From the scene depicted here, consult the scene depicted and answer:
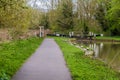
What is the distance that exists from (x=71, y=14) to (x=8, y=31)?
35.8 meters

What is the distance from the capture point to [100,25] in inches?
2653

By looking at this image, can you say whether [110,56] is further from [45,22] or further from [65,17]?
[45,22]

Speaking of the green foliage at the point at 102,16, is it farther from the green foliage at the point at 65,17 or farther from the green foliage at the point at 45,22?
the green foliage at the point at 45,22

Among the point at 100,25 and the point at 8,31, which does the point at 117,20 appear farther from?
the point at 8,31

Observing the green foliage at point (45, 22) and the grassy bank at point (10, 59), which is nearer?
the grassy bank at point (10, 59)

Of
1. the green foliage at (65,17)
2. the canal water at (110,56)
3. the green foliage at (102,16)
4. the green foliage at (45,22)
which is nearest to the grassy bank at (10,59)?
the canal water at (110,56)

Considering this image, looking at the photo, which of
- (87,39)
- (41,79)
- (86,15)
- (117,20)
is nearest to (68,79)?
(41,79)

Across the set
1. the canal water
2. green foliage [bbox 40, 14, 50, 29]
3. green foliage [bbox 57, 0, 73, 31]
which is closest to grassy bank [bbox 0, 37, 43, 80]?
the canal water

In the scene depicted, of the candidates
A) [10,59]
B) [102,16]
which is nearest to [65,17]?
[102,16]

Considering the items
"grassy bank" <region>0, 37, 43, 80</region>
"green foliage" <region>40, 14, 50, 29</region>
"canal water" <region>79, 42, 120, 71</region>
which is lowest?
"canal water" <region>79, 42, 120, 71</region>

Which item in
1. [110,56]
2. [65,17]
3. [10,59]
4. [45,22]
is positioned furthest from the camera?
[45,22]

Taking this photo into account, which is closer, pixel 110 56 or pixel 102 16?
pixel 110 56

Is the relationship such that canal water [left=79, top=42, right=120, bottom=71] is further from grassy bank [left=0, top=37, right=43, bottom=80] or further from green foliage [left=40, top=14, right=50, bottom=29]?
green foliage [left=40, top=14, right=50, bottom=29]

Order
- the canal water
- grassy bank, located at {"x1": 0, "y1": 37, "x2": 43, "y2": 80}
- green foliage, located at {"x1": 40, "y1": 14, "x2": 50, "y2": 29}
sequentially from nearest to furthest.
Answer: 1. grassy bank, located at {"x1": 0, "y1": 37, "x2": 43, "y2": 80}
2. the canal water
3. green foliage, located at {"x1": 40, "y1": 14, "x2": 50, "y2": 29}
